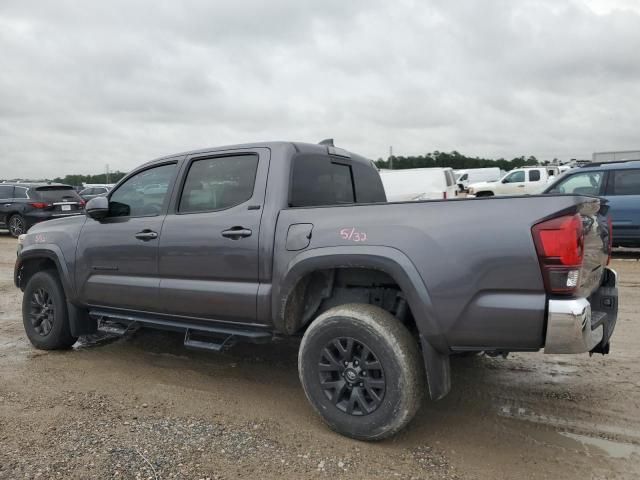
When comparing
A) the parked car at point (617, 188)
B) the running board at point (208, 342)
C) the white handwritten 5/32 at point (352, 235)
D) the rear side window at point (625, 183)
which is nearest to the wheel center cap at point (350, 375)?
the white handwritten 5/32 at point (352, 235)

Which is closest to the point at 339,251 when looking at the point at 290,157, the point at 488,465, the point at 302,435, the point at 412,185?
the point at 290,157

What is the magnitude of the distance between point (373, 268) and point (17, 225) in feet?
53.7

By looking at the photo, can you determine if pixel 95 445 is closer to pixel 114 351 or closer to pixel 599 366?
pixel 114 351

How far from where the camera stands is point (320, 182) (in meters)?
4.10

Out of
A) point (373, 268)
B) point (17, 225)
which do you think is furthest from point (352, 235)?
point (17, 225)

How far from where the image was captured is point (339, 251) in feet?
10.6

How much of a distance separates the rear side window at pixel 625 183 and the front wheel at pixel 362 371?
29.1ft

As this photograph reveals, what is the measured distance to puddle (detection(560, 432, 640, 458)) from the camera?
3.06 m

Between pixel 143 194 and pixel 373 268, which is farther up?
pixel 143 194

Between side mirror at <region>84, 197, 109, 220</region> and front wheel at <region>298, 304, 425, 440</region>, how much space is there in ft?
7.39

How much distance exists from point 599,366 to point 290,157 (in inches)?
122

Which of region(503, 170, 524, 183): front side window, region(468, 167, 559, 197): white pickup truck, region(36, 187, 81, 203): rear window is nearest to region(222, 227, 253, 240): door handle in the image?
region(36, 187, 81, 203): rear window

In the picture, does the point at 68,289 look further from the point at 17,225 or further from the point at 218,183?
the point at 17,225

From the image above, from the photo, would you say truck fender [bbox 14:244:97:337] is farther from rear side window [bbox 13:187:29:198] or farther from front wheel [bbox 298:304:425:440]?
rear side window [bbox 13:187:29:198]
